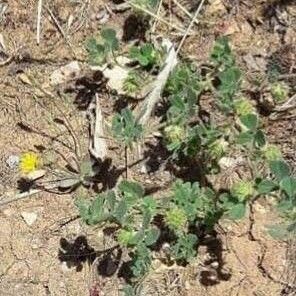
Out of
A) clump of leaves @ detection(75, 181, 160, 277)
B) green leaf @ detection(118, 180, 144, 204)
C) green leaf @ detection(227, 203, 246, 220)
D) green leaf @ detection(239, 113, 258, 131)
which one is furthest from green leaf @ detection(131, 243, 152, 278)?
green leaf @ detection(239, 113, 258, 131)

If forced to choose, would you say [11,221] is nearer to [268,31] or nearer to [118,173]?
[118,173]

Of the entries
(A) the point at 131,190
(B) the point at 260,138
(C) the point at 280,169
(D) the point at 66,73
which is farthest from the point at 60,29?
(C) the point at 280,169

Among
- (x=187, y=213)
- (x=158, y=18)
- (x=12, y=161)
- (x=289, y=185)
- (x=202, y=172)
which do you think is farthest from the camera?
(x=12, y=161)

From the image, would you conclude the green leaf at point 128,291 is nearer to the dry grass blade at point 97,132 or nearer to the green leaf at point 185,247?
the green leaf at point 185,247

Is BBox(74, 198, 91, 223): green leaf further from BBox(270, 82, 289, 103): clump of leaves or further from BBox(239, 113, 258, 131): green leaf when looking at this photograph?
BBox(270, 82, 289, 103): clump of leaves

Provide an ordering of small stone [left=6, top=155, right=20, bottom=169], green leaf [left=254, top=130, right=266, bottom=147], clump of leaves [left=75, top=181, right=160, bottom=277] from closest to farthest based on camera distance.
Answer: green leaf [left=254, top=130, right=266, bottom=147] → clump of leaves [left=75, top=181, right=160, bottom=277] → small stone [left=6, top=155, right=20, bottom=169]

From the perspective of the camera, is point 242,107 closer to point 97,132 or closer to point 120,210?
point 120,210
